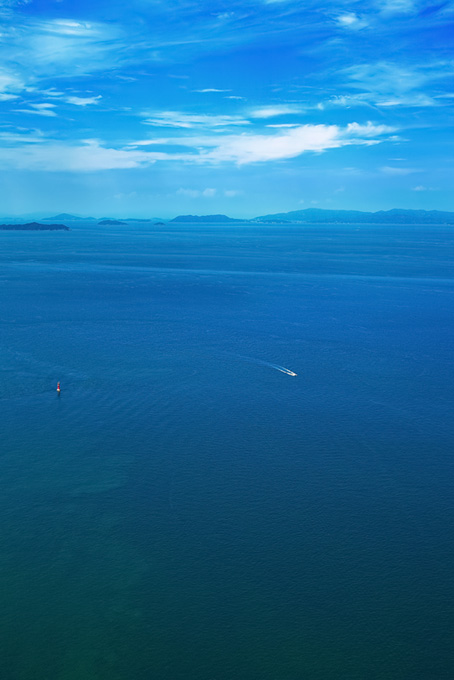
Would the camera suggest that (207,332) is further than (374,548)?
Yes

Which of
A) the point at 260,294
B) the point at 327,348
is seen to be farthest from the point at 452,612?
the point at 260,294

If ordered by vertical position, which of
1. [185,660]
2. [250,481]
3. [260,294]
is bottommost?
[185,660]

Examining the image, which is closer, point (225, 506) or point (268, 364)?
point (225, 506)

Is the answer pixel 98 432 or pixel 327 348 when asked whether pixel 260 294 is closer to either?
pixel 327 348

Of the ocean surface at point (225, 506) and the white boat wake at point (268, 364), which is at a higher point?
the white boat wake at point (268, 364)

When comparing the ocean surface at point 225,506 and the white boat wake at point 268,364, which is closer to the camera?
the ocean surface at point 225,506

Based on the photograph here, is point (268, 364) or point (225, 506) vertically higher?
point (268, 364)

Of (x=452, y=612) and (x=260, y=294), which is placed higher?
(x=260, y=294)

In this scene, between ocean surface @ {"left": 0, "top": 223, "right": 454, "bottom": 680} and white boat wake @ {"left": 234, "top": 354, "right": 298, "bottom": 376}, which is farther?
white boat wake @ {"left": 234, "top": 354, "right": 298, "bottom": 376}
